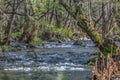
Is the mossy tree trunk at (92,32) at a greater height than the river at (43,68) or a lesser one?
greater

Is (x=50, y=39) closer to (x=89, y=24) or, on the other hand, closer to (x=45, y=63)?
(x=45, y=63)

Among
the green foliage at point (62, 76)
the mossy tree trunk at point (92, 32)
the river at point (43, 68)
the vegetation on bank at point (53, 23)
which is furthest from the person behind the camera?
the vegetation on bank at point (53, 23)

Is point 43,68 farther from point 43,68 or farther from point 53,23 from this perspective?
point 53,23

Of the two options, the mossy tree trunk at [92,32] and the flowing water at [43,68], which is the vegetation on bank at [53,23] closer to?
the mossy tree trunk at [92,32]

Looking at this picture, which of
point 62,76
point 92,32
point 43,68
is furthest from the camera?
point 43,68

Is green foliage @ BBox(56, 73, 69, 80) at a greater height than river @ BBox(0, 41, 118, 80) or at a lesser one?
greater

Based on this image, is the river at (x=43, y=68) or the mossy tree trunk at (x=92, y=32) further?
the mossy tree trunk at (x=92, y=32)

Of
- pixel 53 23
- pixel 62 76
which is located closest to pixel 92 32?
pixel 62 76

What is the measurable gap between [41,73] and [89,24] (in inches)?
94.2

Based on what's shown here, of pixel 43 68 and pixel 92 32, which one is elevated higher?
pixel 92 32

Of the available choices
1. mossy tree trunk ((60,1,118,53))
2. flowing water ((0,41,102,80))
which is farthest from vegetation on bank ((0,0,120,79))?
flowing water ((0,41,102,80))

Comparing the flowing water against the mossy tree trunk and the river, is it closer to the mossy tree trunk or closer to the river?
the river

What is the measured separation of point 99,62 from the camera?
11367 millimetres

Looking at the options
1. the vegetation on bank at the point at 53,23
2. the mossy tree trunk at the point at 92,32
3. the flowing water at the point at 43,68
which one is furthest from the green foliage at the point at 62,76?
the mossy tree trunk at the point at 92,32
